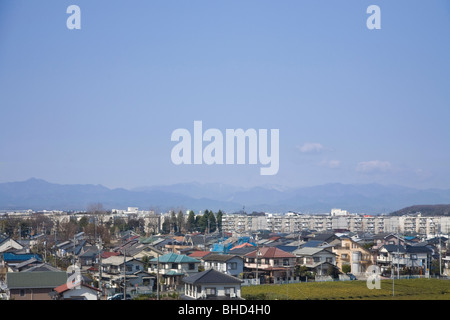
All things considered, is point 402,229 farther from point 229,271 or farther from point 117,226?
point 229,271

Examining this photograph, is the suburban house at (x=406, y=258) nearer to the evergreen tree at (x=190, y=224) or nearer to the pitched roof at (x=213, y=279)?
the pitched roof at (x=213, y=279)

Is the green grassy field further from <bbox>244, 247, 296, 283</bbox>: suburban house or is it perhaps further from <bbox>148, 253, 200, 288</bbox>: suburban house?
<bbox>148, 253, 200, 288</bbox>: suburban house

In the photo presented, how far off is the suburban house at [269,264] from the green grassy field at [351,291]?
2.76ft

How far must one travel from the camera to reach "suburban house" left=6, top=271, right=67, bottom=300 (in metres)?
6.60

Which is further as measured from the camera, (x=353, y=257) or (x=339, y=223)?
(x=339, y=223)

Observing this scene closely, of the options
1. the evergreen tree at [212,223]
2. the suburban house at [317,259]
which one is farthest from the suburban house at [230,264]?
the evergreen tree at [212,223]

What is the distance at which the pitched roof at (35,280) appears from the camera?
21.7 ft

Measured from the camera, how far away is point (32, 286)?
6.61 meters

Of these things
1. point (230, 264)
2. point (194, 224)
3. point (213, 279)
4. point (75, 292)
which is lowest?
point (194, 224)

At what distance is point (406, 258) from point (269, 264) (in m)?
3.41

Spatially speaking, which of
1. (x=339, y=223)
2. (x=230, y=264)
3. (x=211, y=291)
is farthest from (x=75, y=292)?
(x=339, y=223)

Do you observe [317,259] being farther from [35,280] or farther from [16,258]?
[16,258]

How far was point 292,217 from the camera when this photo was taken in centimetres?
2886
